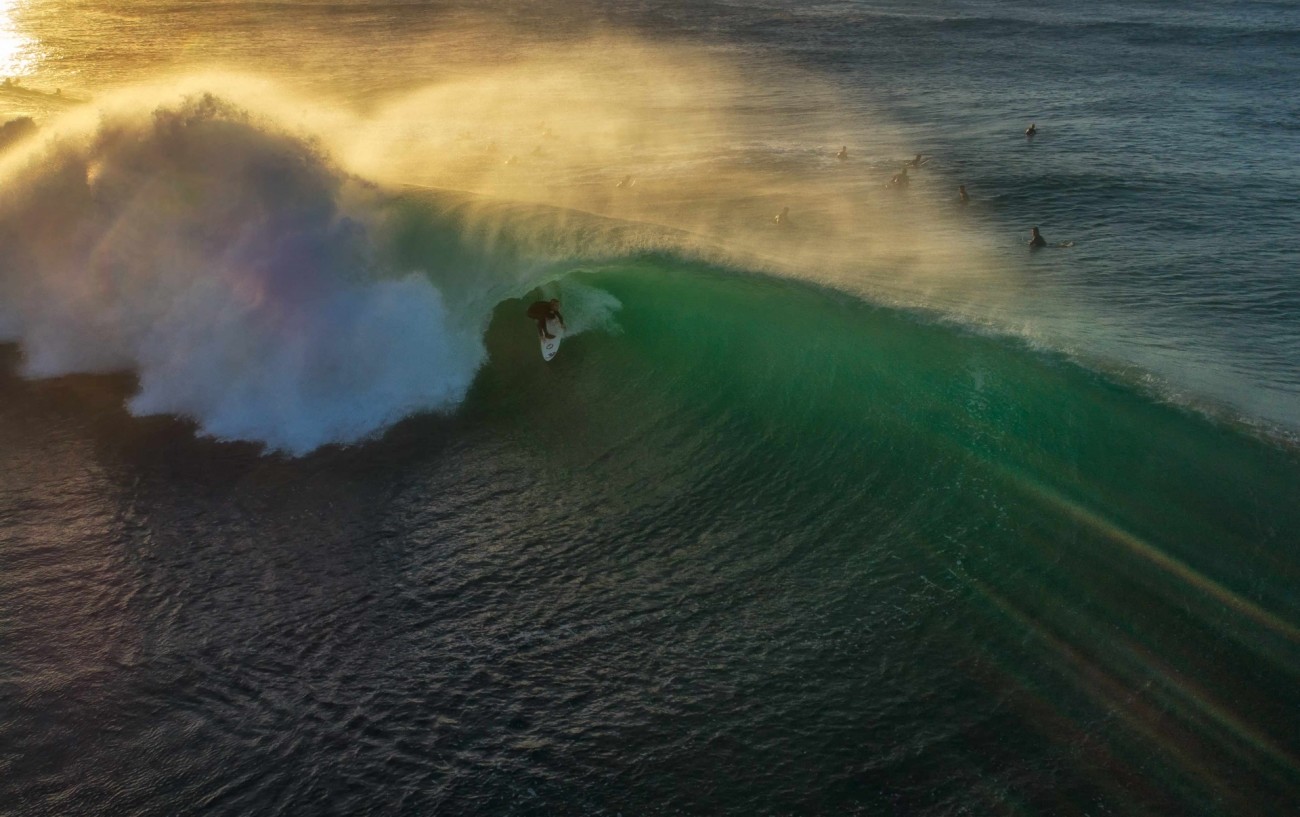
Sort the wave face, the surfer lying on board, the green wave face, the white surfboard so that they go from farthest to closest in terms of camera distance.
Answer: the surfer lying on board < the white surfboard < the wave face < the green wave face

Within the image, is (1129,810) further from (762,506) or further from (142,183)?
(142,183)

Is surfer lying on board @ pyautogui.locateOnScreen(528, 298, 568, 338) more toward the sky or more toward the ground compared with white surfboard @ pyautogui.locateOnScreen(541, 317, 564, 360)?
more toward the sky

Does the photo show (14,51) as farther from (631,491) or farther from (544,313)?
(631,491)

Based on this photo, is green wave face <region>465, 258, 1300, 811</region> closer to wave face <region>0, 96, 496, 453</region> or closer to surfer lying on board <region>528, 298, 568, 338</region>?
surfer lying on board <region>528, 298, 568, 338</region>

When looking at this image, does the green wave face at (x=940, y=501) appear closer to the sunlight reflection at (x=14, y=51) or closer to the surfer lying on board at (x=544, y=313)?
the surfer lying on board at (x=544, y=313)

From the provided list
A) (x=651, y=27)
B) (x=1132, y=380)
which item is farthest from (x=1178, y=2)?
(x=1132, y=380)

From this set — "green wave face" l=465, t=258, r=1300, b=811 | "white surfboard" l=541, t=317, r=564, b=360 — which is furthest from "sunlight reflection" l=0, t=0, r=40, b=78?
"green wave face" l=465, t=258, r=1300, b=811
